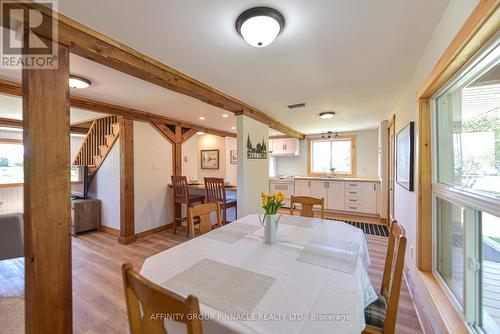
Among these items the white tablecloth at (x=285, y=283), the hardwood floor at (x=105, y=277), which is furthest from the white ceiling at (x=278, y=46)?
the hardwood floor at (x=105, y=277)

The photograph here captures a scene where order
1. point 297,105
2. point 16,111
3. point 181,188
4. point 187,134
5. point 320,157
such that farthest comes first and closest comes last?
point 320,157 < point 187,134 < point 181,188 < point 16,111 < point 297,105

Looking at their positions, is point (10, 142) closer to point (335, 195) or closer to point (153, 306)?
point (153, 306)

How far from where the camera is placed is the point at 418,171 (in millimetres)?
1847

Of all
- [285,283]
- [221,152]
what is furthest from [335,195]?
[285,283]

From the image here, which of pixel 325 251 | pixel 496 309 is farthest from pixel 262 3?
pixel 496 309

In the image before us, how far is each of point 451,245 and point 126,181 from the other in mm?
4031

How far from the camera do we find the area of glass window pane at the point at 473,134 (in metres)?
1.05

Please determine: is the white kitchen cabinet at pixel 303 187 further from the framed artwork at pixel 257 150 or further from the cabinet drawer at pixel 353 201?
the framed artwork at pixel 257 150

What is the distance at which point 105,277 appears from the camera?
2477 millimetres

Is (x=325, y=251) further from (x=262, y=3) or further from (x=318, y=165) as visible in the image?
(x=318, y=165)

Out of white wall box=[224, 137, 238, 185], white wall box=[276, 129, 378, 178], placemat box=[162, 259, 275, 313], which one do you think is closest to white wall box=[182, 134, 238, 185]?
white wall box=[224, 137, 238, 185]

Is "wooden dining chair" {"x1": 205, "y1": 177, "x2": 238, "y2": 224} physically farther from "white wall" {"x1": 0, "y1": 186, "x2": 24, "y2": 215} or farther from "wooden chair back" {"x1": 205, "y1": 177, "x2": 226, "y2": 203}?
"white wall" {"x1": 0, "y1": 186, "x2": 24, "y2": 215}

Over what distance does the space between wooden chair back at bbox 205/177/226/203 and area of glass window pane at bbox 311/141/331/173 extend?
373cm

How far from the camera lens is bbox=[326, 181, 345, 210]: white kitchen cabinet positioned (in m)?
5.34
